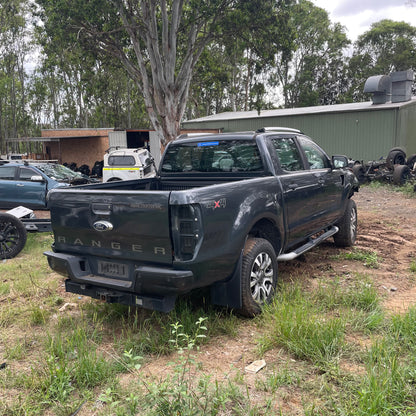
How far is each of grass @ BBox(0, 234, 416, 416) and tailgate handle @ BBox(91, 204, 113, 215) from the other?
104 centimetres

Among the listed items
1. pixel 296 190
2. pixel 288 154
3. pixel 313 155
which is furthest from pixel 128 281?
pixel 313 155

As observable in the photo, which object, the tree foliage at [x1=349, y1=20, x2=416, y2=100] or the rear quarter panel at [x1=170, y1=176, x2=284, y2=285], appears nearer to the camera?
the rear quarter panel at [x1=170, y1=176, x2=284, y2=285]

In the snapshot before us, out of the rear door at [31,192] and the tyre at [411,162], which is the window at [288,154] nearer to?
the rear door at [31,192]

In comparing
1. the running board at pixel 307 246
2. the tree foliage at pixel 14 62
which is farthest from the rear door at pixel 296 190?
the tree foliage at pixel 14 62

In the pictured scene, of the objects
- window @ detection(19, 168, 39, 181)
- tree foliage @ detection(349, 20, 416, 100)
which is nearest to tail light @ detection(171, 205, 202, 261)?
window @ detection(19, 168, 39, 181)

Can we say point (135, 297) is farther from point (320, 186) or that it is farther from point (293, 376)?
point (320, 186)

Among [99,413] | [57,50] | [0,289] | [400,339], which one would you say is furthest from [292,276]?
[57,50]

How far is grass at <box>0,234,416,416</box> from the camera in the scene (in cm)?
268

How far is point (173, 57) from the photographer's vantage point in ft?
50.5

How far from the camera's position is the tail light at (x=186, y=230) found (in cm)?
336

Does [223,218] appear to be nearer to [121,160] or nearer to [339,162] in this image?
[339,162]

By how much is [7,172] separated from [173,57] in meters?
7.99

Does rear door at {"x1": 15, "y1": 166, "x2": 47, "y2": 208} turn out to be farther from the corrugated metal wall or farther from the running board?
the corrugated metal wall

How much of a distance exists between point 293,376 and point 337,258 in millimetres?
3571
